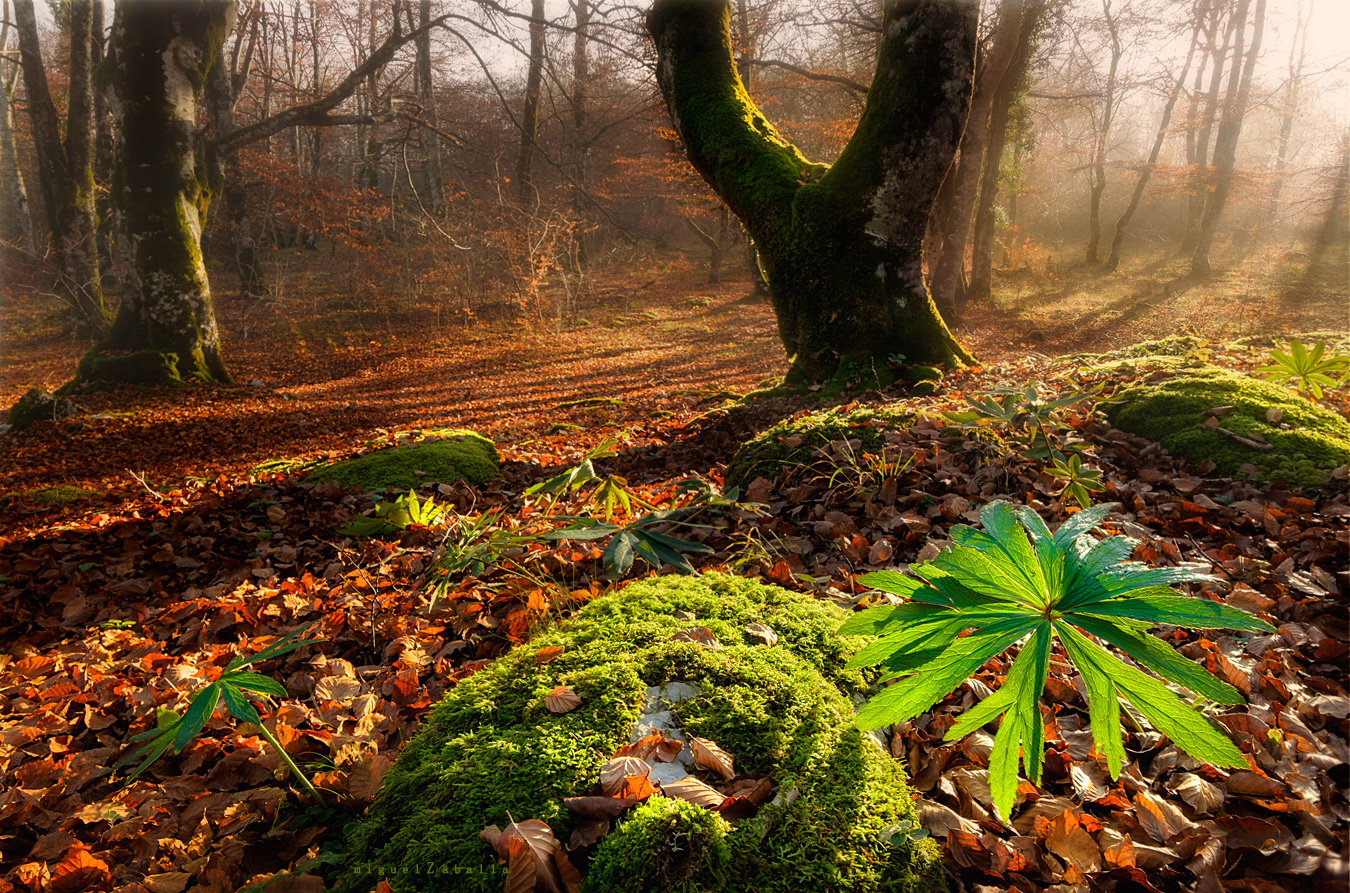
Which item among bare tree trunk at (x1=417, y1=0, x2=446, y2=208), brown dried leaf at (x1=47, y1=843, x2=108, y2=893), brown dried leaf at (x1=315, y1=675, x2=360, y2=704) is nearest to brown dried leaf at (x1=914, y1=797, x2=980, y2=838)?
brown dried leaf at (x1=315, y1=675, x2=360, y2=704)

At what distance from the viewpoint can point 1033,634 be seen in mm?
1001

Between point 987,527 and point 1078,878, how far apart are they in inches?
25.1

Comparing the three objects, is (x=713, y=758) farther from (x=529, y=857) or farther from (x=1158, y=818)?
(x=1158, y=818)

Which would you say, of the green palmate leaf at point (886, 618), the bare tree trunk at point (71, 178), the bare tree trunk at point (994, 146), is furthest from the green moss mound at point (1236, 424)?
the bare tree trunk at point (71, 178)

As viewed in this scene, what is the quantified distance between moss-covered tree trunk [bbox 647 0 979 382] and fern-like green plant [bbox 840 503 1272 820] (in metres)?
4.59

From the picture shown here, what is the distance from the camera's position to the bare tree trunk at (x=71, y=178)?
1097 centimetres

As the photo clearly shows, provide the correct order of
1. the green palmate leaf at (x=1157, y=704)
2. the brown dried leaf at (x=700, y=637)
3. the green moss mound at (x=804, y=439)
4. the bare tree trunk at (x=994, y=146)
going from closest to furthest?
the green palmate leaf at (x=1157, y=704) → the brown dried leaf at (x=700, y=637) → the green moss mound at (x=804, y=439) → the bare tree trunk at (x=994, y=146)

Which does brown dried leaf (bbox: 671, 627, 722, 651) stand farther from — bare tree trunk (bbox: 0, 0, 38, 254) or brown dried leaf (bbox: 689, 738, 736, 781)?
bare tree trunk (bbox: 0, 0, 38, 254)

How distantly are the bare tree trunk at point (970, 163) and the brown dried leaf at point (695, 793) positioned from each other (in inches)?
453

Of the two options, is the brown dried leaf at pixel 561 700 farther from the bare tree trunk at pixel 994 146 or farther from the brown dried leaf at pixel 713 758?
the bare tree trunk at pixel 994 146

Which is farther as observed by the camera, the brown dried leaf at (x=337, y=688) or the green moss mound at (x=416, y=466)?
the green moss mound at (x=416, y=466)

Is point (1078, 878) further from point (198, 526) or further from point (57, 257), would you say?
point (57, 257)

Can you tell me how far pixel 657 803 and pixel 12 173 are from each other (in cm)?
Result: 2296

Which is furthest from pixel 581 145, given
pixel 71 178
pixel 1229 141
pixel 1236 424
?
pixel 1229 141
